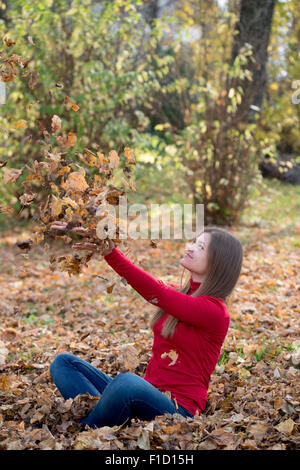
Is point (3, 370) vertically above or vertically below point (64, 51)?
below

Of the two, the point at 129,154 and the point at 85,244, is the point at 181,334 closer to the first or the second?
the point at 85,244

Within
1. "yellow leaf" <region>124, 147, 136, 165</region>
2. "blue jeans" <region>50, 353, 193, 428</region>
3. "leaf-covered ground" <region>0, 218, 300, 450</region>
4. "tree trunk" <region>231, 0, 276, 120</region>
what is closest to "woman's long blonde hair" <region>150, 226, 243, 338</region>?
"blue jeans" <region>50, 353, 193, 428</region>

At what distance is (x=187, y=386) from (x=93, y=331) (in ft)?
5.34

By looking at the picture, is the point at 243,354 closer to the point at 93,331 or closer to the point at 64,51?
the point at 93,331

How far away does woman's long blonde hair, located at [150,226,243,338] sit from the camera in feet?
7.47

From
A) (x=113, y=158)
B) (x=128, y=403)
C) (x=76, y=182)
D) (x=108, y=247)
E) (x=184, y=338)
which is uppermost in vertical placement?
(x=113, y=158)

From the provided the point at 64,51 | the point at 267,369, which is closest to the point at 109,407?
the point at 267,369

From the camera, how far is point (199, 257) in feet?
7.57

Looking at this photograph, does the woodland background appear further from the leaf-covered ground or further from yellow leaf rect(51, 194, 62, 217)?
yellow leaf rect(51, 194, 62, 217)

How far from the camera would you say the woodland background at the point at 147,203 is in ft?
7.79

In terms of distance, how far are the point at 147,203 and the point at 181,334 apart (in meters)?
6.70

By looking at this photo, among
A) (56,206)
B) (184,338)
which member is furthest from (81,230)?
(184,338)

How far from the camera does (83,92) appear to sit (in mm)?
6078

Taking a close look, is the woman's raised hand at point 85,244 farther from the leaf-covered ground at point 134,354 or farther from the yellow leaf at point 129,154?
the yellow leaf at point 129,154
